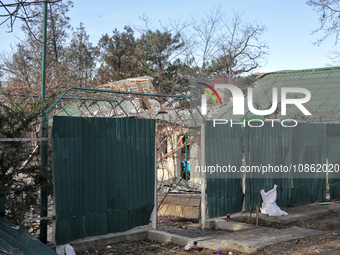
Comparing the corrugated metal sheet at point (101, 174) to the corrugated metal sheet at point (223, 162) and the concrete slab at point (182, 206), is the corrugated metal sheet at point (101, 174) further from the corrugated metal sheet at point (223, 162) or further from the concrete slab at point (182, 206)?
the concrete slab at point (182, 206)

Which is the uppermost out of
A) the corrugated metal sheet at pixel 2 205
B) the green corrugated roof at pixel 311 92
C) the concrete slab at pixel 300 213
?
the green corrugated roof at pixel 311 92

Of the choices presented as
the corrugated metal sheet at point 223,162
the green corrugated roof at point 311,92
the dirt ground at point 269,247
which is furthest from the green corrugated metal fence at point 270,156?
the green corrugated roof at point 311,92

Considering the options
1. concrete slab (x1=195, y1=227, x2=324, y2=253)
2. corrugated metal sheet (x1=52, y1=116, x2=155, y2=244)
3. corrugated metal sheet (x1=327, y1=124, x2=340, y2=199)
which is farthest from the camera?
corrugated metal sheet (x1=327, y1=124, x2=340, y2=199)

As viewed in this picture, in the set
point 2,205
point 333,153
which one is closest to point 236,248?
point 2,205

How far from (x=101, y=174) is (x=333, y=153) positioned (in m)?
7.85

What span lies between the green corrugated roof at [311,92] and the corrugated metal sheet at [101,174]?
10665mm

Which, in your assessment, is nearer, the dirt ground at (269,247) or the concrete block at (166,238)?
the dirt ground at (269,247)

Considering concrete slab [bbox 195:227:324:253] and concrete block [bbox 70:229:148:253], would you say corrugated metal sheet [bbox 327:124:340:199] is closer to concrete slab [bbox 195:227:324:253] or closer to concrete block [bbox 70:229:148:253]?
concrete slab [bbox 195:227:324:253]

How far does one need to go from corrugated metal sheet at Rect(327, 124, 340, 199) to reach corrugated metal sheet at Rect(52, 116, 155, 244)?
6522 millimetres

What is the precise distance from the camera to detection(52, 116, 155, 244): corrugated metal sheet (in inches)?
233

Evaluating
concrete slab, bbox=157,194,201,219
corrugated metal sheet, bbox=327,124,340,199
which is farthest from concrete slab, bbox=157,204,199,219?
corrugated metal sheet, bbox=327,124,340,199

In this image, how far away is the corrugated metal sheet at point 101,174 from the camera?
19.4 feet

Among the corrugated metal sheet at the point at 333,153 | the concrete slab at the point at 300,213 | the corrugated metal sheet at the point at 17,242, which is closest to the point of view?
the corrugated metal sheet at the point at 17,242

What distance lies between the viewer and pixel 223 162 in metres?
8.34
